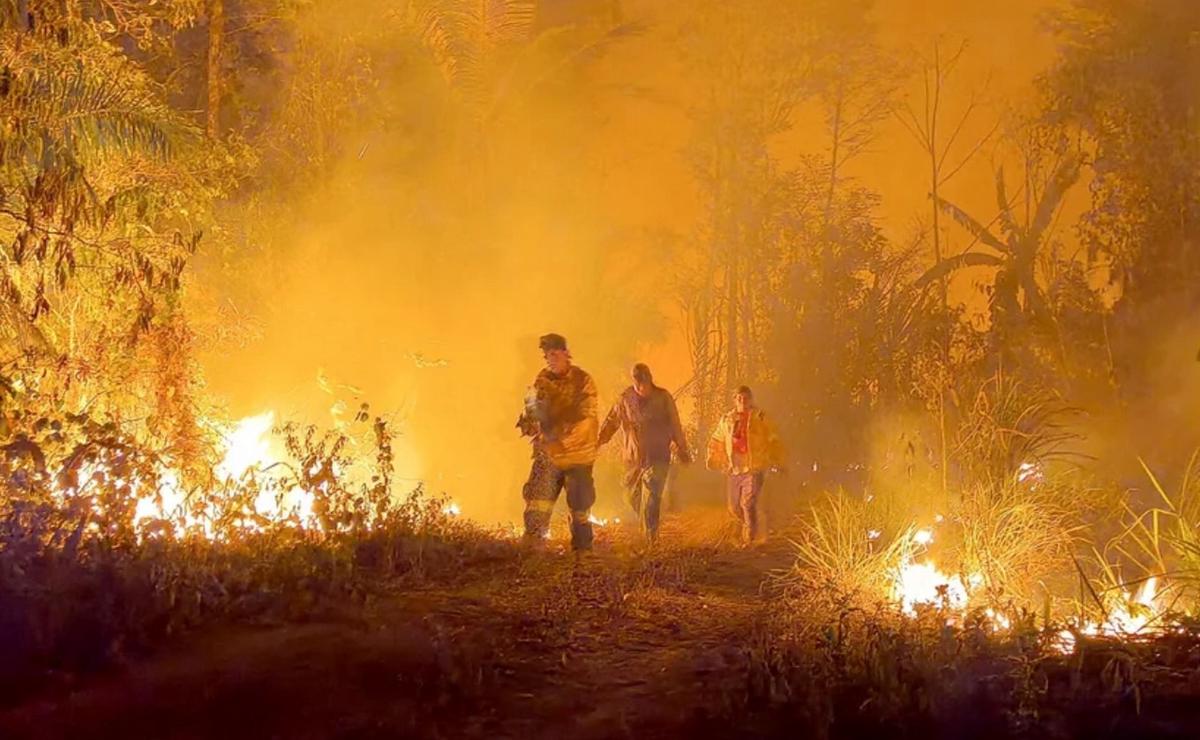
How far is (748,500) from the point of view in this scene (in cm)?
1080

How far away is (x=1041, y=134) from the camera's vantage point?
12039 mm

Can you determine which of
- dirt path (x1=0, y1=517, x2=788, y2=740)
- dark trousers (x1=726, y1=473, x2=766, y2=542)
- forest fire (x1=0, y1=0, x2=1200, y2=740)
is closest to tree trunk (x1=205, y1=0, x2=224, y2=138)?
forest fire (x1=0, y1=0, x2=1200, y2=740)

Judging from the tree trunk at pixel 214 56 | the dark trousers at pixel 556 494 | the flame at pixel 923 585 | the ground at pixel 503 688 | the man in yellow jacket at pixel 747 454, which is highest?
the tree trunk at pixel 214 56

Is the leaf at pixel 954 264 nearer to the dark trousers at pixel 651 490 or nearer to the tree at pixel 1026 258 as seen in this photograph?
the tree at pixel 1026 258

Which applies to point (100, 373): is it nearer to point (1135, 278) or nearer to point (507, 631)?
point (507, 631)

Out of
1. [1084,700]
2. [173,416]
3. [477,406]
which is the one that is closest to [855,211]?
[477,406]

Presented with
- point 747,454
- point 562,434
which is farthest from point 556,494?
point 747,454

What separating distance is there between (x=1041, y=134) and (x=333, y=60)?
9016mm

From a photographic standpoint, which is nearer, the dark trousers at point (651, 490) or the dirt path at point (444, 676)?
the dirt path at point (444, 676)

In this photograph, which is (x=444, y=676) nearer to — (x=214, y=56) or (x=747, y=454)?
(x=747, y=454)

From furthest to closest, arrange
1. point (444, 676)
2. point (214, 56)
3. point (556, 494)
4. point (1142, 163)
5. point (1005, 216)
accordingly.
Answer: point (214, 56) < point (1005, 216) < point (1142, 163) < point (556, 494) < point (444, 676)

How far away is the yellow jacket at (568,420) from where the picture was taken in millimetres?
8953

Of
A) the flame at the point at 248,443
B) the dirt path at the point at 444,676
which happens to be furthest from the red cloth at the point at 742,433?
the flame at the point at 248,443

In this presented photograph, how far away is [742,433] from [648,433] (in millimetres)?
1073
